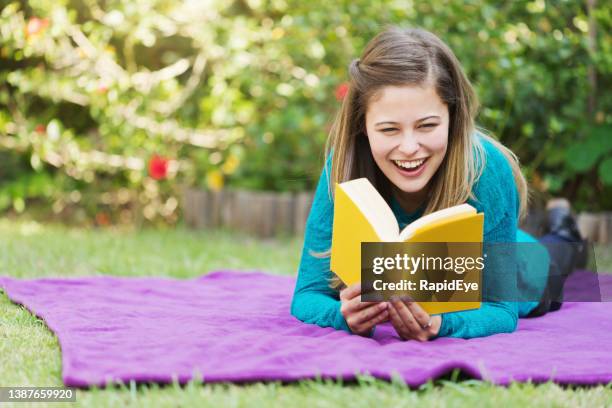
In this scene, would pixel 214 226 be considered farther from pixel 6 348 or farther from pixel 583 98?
pixel 6 348

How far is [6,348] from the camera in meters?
2.19

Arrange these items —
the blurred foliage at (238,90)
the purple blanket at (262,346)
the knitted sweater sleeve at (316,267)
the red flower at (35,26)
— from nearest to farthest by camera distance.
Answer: the purple blanket at (262,346) → the knitted sweater sleeve at (316,267) → the blurred foliage at (238,90) → the red flower at (35,26)

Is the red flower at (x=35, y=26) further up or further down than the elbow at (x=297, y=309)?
further up

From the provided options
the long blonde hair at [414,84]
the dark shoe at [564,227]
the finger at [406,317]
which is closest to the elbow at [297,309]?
the long blonde hair at [414,84]

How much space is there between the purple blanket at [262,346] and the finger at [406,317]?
5 cm

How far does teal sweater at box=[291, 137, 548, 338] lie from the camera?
2379 millimetres

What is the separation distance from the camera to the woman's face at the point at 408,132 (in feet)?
7.36

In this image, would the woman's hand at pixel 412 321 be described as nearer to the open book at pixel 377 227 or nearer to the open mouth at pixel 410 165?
the open book at pixel 377 227

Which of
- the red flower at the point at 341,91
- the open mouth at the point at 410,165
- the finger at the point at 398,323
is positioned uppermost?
the red flower at the point at 341,91

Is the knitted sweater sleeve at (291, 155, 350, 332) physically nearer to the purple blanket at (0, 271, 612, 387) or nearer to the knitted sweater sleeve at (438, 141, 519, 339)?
the purple blanket at (0, 271, 612, 387)

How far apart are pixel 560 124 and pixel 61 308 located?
326 centimetres

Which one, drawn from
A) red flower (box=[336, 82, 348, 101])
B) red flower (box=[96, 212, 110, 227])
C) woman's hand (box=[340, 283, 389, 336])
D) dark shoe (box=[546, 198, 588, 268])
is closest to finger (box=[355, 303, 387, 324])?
woman's hand (box=[340, 283, 389, 336])

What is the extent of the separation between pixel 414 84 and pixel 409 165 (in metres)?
0.22

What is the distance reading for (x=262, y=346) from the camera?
2.11m
